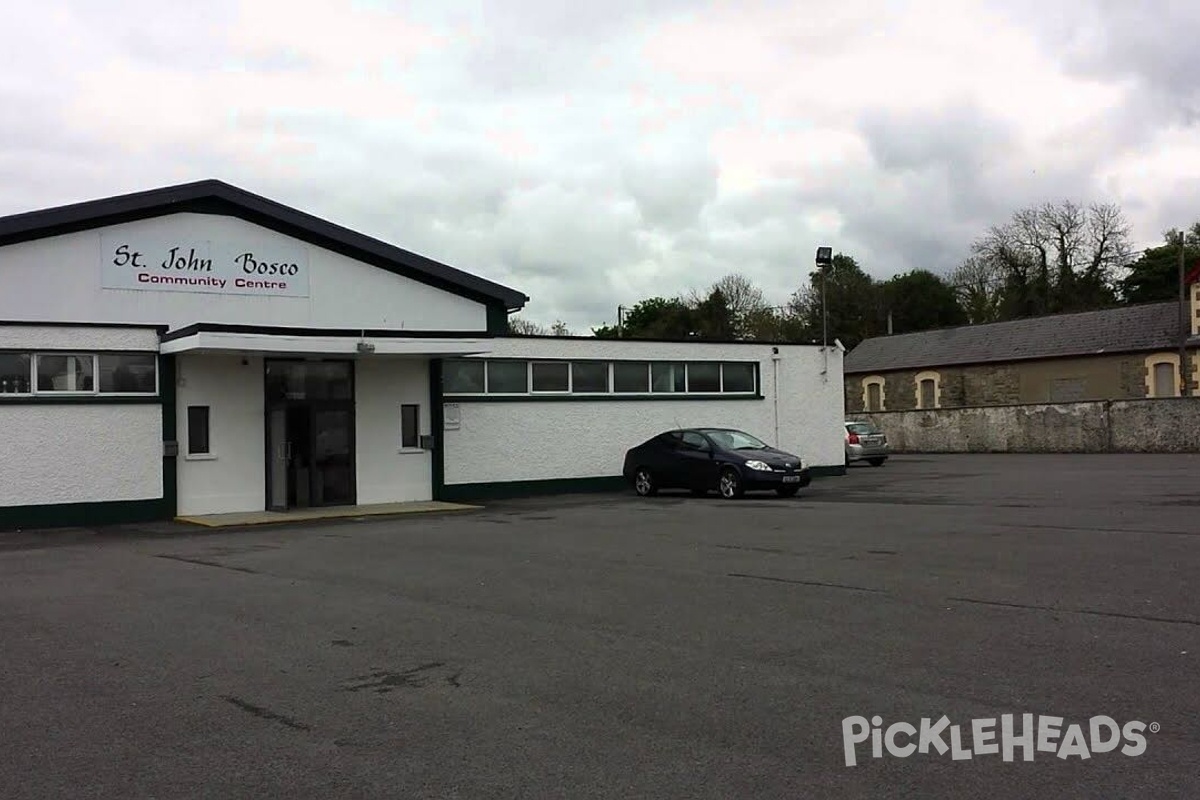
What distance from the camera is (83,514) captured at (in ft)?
64.2

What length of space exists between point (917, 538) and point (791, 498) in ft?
26.8

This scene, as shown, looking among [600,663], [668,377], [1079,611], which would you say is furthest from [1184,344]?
[600,663]

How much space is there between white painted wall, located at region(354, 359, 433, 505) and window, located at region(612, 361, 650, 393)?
16.9 feet

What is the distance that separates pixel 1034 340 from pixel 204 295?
42629 millimetres

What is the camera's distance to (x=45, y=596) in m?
10.7

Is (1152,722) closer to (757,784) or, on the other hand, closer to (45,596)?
(757,784)

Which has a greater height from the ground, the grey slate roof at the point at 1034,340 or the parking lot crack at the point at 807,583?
the grey slate roof at the point at 1034,340

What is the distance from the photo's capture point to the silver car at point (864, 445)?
110 ft

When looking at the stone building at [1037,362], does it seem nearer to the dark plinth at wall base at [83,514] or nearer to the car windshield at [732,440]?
the car windshield at [732,440]

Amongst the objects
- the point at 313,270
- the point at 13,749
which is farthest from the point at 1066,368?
the point at 13,749

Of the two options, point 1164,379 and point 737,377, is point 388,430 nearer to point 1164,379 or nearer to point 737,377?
point 737,377

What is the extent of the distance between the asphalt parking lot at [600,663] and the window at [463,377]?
992 centimetres

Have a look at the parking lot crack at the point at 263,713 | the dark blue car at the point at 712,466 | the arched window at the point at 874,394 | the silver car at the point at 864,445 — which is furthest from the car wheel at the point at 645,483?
the arched window at the point at 874,394

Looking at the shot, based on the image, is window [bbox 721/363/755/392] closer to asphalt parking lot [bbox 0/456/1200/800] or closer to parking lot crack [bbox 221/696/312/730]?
asphalt parking lot [bbox 0/456/1200/800]
